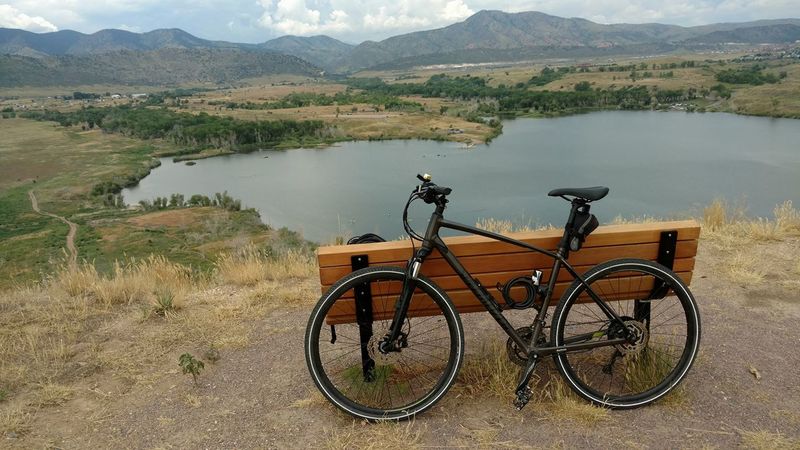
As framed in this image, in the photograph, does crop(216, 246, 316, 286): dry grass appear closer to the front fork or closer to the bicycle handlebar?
the front fork

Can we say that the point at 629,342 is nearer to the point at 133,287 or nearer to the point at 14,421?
the point at 14,421

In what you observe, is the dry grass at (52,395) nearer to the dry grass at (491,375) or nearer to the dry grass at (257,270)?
the dry grass at (257,270)

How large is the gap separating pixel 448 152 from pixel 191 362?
68.6m

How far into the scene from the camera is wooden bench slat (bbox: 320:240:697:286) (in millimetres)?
3330

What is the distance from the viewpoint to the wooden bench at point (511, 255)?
3.29 metres

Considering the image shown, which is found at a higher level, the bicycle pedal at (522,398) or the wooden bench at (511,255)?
the wooden bench at (511,255)

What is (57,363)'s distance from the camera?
427cm

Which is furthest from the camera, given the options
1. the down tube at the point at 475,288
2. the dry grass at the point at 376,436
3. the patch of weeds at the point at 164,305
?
the patch of weeds at the point at 164,305

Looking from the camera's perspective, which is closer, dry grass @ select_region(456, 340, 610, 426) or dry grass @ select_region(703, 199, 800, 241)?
dry grass @ select_region(456, 340, 610, 426)

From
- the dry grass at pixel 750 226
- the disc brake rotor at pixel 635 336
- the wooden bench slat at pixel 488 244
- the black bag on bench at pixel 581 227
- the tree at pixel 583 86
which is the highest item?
the black bag on bench at pixel 581 227

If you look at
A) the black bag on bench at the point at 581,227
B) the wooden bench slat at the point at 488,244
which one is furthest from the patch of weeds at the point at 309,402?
the black bag on bench at the point at 581,227

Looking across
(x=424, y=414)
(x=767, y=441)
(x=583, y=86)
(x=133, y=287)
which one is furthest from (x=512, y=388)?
(x=583, y=86)

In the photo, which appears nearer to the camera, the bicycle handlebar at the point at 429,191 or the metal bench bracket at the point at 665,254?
the bicycle handlebar at the point at 429,191

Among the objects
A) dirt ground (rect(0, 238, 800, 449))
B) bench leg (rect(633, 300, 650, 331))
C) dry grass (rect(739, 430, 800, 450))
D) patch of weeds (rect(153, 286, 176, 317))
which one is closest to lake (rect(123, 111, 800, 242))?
patch of weeds (rect(153, 286, 176, 317))
